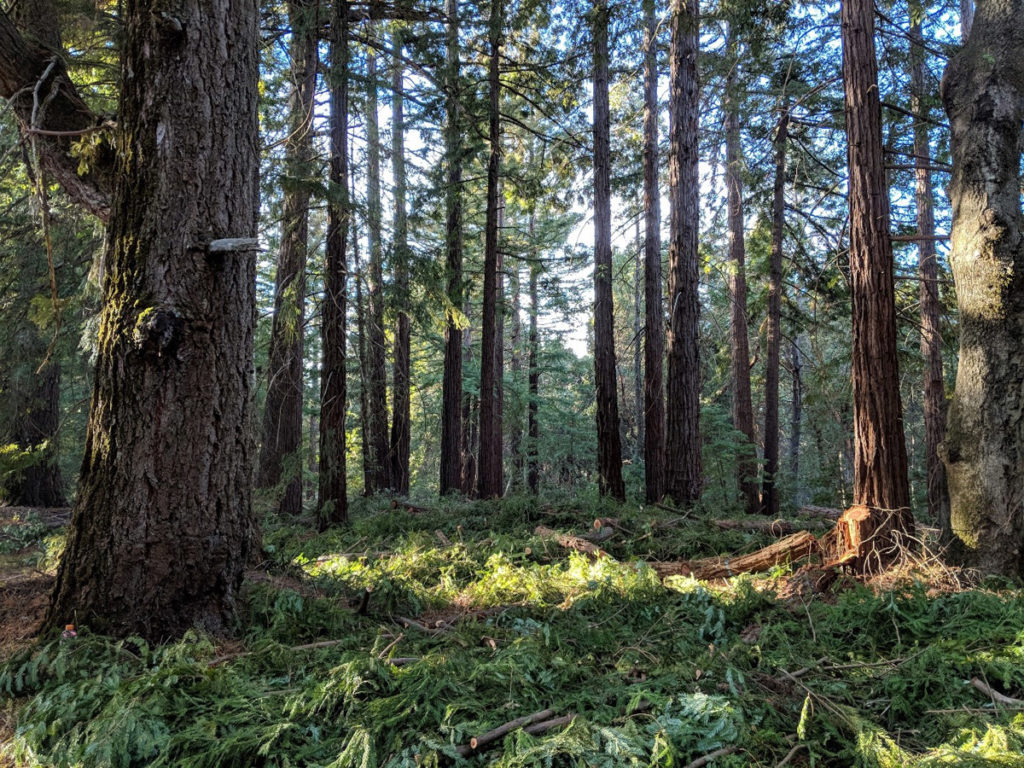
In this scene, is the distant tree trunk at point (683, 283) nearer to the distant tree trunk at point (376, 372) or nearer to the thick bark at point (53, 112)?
the distant tree trunk at point (376, 372)

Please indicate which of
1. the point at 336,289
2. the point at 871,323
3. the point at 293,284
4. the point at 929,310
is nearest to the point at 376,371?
the point at 336,289

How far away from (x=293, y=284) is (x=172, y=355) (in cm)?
386

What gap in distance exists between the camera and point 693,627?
3.84 metres

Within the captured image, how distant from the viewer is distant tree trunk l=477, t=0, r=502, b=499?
422 inches

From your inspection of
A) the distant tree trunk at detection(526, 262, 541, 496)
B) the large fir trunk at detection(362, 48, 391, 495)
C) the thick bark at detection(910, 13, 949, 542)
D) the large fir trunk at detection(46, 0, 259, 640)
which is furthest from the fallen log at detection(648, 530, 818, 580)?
the distant tree trunk at detection(526, 262, 541, 496)

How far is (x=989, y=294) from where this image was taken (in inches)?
182

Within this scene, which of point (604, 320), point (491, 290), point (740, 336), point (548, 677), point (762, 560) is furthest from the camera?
point (740, 336)

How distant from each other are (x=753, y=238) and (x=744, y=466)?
540cm

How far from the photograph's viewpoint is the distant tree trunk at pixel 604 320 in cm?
1045

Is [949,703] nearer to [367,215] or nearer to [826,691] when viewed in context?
[826,691]

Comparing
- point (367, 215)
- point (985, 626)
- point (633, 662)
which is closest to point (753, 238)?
point (367, 215)

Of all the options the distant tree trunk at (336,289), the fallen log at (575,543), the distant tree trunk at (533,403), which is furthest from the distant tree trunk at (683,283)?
the distant tree trunk at (533,403)

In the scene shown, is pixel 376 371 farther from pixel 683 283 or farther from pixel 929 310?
pixel 929 310

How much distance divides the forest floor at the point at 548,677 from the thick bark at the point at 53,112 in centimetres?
301
